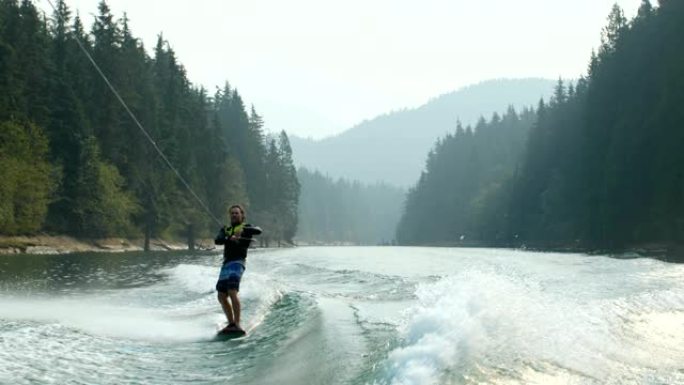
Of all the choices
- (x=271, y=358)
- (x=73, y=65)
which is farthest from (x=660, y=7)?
(x=271, y=358)

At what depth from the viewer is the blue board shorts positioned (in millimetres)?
13898

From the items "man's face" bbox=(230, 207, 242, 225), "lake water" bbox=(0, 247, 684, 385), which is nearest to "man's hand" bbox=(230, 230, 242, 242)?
"man's face" bbox=(230, 207, 242, 225)

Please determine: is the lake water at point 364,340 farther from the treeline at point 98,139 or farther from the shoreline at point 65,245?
the treeline at point 98,139

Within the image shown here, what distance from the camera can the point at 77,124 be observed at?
58.4m

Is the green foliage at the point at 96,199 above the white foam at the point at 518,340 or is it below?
above

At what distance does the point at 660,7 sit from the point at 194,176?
5291 centimetres

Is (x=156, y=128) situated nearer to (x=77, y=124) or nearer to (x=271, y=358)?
(x=77, y=124)

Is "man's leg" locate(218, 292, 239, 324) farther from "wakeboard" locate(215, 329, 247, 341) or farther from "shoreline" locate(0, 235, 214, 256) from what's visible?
"shoreline" locate(0, 235, 214, 256)

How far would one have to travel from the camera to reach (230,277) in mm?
14039

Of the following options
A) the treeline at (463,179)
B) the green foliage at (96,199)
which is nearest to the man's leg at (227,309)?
the green foliage at (96,199)

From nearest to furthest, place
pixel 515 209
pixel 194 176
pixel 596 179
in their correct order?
1. pixel 596 179
2. pixel 194 176
3. pixel 515 209

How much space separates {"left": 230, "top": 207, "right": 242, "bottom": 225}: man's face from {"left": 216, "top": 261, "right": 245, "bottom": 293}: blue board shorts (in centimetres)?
83

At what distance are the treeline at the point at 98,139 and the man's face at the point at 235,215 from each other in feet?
114

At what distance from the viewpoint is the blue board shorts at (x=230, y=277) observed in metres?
13.9
